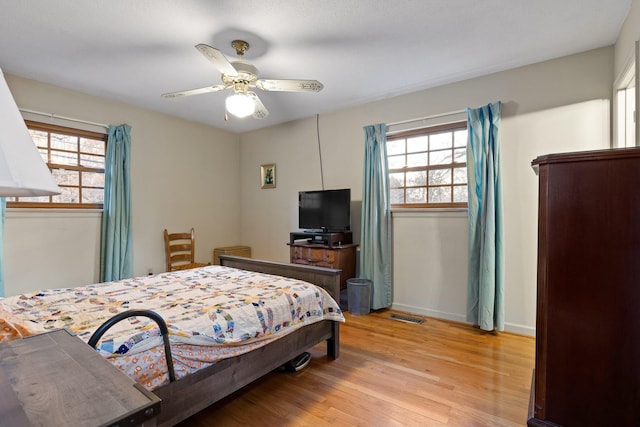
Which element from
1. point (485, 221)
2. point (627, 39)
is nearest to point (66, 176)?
point (485, 221)

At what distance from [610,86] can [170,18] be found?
347 cm

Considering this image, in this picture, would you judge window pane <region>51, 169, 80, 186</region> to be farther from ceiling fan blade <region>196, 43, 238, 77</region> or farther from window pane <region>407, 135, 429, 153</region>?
window pane <region>407, 135, 429, 153</region>

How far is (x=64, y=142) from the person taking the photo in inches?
135

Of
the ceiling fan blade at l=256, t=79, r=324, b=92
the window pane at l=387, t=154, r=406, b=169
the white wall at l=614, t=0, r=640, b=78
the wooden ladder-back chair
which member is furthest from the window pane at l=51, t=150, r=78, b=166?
the white wall at l=614, t=0, r=640, b=78

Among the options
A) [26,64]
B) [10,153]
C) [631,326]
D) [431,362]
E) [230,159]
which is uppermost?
[26,64]

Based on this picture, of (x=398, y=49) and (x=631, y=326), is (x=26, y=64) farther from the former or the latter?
(x=631, y=326)

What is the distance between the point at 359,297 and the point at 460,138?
2055 millimetres

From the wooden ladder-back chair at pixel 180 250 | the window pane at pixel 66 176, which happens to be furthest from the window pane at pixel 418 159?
the window pane at pixel 66 176

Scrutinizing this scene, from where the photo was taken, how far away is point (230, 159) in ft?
17.0

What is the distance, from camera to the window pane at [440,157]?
3.44 metres

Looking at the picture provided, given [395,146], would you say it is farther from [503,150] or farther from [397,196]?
[503,150]

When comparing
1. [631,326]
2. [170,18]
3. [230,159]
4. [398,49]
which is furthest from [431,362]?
[230,159]

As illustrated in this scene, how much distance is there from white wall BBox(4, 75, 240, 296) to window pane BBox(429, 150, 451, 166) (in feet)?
10.5

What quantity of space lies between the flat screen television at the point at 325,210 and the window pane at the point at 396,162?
0.60 meters
